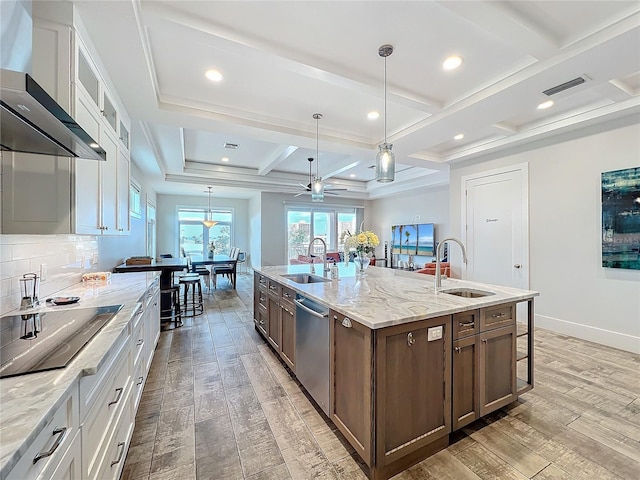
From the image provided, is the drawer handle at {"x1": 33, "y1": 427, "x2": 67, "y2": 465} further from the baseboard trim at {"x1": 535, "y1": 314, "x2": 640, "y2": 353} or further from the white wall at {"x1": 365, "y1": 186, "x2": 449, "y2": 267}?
the white wall at {"x1": 365, "y1": 186, "x2": 449, "y2": 267}

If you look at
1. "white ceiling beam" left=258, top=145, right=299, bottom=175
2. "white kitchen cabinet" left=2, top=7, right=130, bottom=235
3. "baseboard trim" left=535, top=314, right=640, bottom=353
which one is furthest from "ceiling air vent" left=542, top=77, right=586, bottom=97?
"white kitchen cabinet" left=2, top=7, right=130, bottom=235

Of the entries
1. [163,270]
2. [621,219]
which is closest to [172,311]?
[163,270]

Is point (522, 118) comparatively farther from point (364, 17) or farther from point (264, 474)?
point (264, 474)

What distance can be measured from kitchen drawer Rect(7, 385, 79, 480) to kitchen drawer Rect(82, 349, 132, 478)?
136 mm

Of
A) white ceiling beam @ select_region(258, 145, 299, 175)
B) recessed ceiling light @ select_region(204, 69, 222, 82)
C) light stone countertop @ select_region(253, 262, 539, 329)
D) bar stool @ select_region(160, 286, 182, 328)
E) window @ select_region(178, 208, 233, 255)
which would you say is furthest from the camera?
window @ select_region(178, 208, 233, 255)

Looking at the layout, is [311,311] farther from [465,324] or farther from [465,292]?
[465,292]

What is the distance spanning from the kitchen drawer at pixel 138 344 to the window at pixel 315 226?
6.59 m

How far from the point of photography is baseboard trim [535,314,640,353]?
327 cm

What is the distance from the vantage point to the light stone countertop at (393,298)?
1.64m

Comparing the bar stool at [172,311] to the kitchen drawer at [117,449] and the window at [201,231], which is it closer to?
the kitchen drawer at [117,449]

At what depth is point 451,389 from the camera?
5.87 feet

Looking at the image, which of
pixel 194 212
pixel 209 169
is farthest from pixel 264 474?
pixel 194 212

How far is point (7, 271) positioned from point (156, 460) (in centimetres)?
143

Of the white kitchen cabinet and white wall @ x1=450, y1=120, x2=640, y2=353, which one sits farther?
white wall @ x1=450, y1=120, x2=640, y2=353
